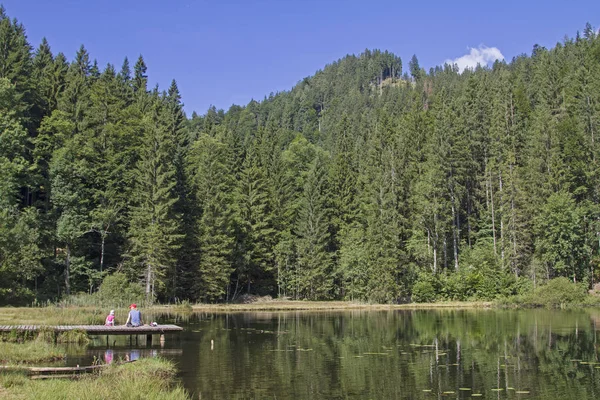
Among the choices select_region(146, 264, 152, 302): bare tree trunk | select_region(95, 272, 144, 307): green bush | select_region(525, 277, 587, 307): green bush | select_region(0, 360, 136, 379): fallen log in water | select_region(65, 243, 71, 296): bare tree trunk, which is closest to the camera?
select_region(0, 360, 136, 379): fallen log in water

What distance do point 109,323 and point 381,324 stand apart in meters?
21.5

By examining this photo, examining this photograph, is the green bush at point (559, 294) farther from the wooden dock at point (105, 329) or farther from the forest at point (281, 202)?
the wooden dock at point (105, 329)

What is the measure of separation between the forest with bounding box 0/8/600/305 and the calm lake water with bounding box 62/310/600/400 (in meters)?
24.6

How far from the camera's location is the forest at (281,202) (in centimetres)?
6322

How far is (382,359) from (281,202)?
65080mm

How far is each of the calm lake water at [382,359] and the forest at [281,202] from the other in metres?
24.6

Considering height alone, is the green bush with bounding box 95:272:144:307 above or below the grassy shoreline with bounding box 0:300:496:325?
above

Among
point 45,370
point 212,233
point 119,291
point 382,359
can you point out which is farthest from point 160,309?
point 45,370

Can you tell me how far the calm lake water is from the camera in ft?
66.1

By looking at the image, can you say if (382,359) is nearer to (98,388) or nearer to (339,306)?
(98,388)

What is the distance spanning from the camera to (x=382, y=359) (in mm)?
26797

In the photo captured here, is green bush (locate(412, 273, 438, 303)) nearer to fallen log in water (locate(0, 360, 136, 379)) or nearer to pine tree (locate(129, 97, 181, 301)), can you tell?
pine tree (locate(129, 97, 181, 301))

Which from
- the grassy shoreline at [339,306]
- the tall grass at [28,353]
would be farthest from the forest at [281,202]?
the tall grass at [28,353]

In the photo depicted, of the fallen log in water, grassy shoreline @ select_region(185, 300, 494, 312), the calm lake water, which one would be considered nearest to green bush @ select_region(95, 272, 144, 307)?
grassy shoreline @ select_region(185, 300, 494, 312)
